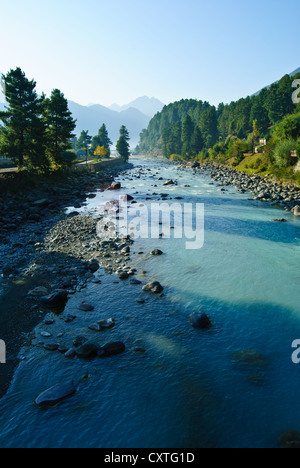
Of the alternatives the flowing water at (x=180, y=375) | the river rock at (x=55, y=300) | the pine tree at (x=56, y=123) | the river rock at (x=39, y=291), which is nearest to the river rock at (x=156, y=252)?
the flowing water at (x=180, y=375)

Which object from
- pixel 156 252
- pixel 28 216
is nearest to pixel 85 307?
pixel 156 252

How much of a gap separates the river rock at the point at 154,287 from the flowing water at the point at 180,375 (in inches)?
22.5

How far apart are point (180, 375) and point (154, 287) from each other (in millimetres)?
5746

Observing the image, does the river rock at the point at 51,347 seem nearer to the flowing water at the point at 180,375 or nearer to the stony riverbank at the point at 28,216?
the flowing water at the point at 180,375

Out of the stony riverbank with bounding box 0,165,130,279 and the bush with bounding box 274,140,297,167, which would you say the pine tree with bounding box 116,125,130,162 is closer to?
the stony riverbank with bounding box 0,165,130,279

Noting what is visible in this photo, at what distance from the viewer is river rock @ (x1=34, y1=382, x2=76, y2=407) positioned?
27.8 feet

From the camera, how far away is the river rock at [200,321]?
12055mm

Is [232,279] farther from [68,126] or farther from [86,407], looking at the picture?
[68,126]

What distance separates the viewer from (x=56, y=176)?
48125 millimetres

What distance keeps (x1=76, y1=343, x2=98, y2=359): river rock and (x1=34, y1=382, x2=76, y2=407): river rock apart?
133cm

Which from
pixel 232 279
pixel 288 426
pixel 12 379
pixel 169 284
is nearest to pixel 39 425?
pixel 12 379

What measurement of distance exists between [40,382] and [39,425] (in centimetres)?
153

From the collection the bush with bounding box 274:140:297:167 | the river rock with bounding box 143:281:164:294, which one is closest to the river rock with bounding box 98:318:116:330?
the river rock with bounding box 143:281:164:294
